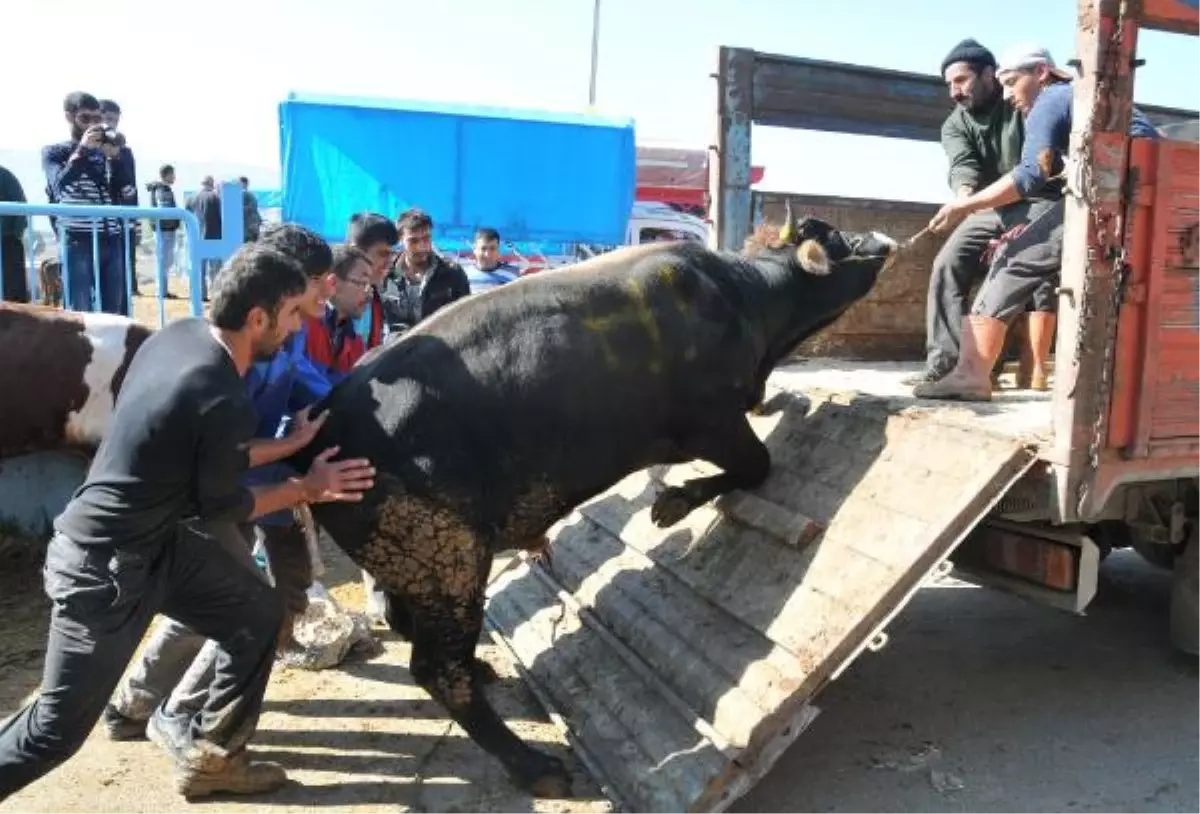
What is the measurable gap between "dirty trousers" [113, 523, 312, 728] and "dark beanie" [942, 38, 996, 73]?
12.3 feet

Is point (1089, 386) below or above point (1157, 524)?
above

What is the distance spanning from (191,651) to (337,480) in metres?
1.15

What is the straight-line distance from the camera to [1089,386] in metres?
3.18

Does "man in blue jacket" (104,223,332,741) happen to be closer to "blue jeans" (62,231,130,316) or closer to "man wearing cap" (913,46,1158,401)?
"man wearing cap" (913,46,1158,401)

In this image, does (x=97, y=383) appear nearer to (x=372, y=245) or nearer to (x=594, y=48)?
(x=372, y=245)

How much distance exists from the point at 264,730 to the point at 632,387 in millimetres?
1966

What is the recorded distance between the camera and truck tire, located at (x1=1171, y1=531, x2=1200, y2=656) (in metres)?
4.04

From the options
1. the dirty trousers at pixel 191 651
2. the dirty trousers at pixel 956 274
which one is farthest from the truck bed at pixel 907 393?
the dirty trousers at pixel 191 651

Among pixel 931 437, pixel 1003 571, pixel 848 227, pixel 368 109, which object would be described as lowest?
pixel 1003 571

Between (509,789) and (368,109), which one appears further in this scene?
(368,109)

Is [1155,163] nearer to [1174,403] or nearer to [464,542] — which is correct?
[1174,403]

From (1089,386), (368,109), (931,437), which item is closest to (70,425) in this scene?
(931,437)

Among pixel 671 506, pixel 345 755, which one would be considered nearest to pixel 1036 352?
pixel 671 506

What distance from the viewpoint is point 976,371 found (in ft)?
14.1
